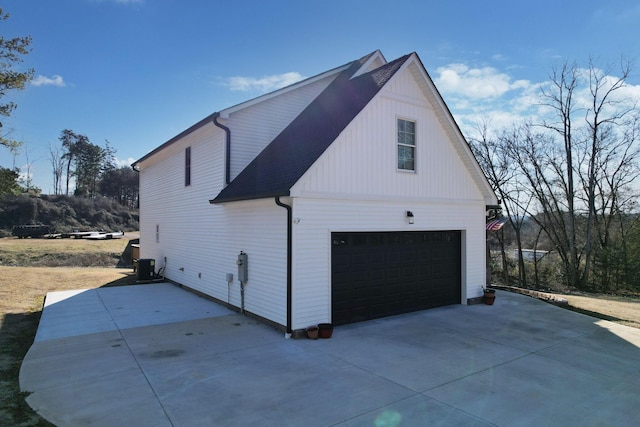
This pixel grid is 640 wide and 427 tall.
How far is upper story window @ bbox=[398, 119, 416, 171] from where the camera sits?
384 inches

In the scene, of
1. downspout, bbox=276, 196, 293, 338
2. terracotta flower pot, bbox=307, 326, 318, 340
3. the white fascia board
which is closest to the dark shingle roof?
downspout, bbox=276, 196, 293, 338

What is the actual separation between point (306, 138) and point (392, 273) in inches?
158

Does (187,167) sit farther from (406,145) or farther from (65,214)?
(65,214)

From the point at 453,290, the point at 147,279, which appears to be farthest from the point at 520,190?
the point at 147,279

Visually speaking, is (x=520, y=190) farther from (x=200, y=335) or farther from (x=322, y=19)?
(x=200, y=335)

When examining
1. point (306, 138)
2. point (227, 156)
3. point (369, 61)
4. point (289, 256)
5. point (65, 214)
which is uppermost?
point (369, 61)

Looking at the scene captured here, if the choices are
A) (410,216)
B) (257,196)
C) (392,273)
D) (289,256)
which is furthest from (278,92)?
(392,273)

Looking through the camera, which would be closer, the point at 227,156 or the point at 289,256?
the point at 289,256

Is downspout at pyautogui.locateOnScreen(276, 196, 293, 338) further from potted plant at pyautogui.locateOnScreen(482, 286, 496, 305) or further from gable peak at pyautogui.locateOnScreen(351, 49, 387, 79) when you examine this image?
potted plant at pyautogui.locateOnScreen(482, 286, 496, 305)

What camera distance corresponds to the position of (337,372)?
597 centimetres

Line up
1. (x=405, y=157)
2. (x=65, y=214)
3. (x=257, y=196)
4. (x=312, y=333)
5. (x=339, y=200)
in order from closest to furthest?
(x=312, y=333)
(x=257, y=196)
(x=339, y=200)
(x=405, y=157)
(x=65, y=214)

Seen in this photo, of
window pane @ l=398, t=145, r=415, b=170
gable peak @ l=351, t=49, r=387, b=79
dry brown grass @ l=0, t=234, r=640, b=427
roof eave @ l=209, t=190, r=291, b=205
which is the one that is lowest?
dry brown grass @ l=0, t=234, r=640, b=427

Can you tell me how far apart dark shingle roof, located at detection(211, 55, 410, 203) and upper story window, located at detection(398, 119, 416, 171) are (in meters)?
1.28

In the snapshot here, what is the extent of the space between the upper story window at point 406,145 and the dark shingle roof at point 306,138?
128 cm
